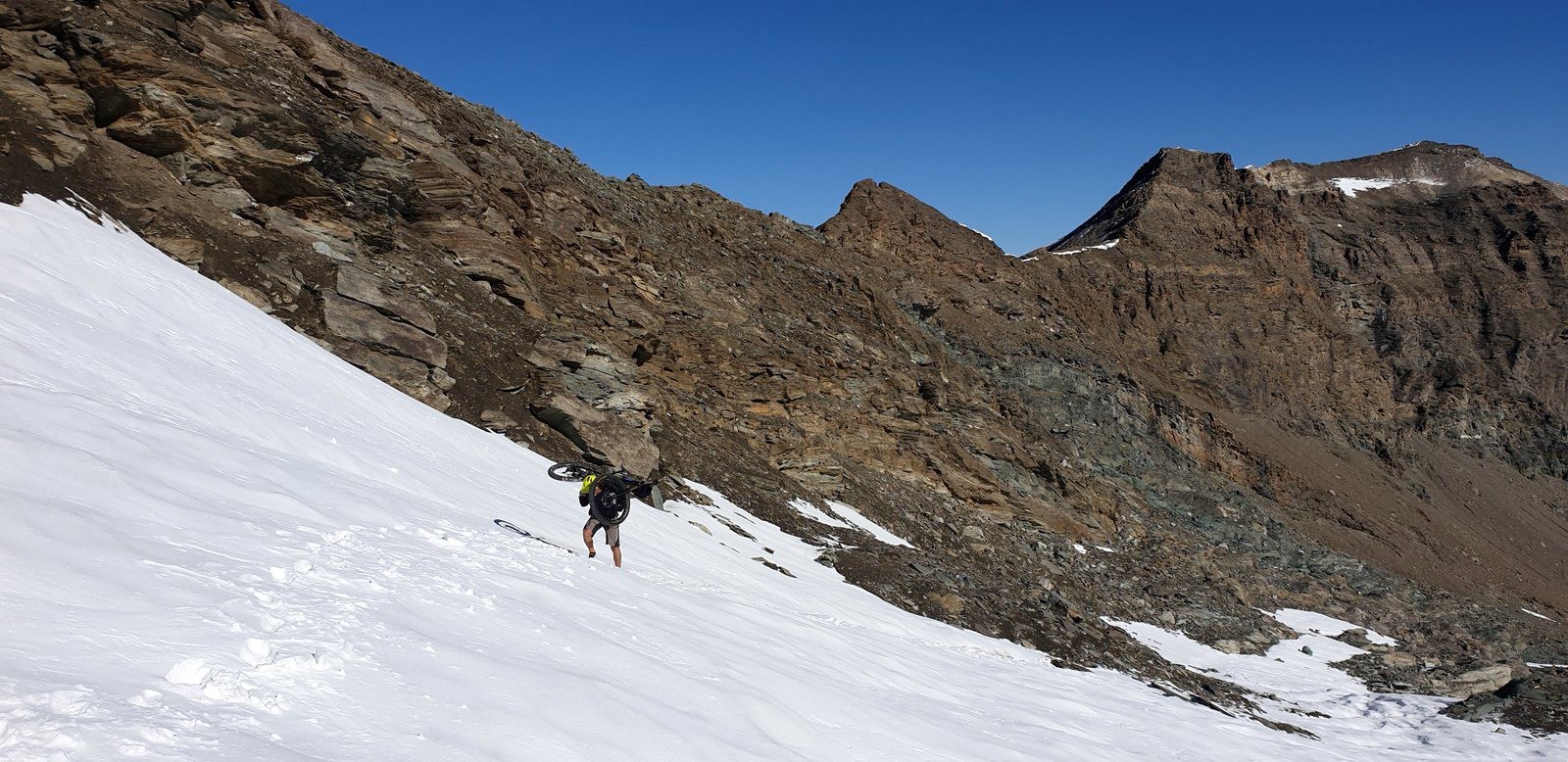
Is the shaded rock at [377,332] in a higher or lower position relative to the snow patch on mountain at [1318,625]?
lower

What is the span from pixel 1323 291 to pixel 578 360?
80.7 metres

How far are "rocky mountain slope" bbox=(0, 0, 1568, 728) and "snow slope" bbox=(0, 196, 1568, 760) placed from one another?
3.50 m

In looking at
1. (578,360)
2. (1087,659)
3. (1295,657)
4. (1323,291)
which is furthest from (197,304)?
(1323,291)

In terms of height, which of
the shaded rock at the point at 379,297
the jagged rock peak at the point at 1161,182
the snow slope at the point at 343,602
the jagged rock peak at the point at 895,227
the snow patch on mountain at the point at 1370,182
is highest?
the snow patch on mountain at the point at 1370,182

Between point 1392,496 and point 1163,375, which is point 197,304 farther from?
point 1392,496

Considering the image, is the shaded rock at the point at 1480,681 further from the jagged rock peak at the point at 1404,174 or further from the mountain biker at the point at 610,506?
the jagged rock peak at the point at 1404,174

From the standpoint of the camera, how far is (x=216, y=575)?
16.2 ft

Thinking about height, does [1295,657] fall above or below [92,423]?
above

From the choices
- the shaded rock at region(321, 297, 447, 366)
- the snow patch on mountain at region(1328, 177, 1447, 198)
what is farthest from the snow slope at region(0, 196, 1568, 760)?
the snow patch on mountain at region(1328, 177, 1447, 198)

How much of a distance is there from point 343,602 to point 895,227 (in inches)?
2163

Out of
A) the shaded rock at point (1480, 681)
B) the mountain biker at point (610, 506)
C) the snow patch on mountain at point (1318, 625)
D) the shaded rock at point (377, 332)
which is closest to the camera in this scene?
the mountain biker at point (610, 506)

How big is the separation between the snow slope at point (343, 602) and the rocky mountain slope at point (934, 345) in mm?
3500

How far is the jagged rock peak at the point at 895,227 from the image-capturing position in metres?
57.0

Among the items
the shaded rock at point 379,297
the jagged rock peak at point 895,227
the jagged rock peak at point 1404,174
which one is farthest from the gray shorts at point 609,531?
the jagged rock peak at point 1404,174
